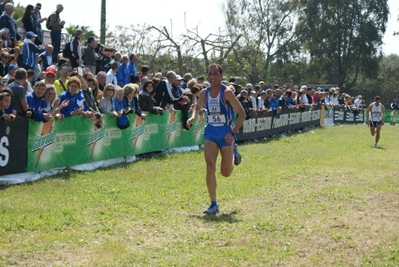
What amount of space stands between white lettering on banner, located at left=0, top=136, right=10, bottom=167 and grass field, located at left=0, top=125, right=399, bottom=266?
1.56 ft

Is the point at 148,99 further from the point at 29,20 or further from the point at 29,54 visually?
the point at 29,20

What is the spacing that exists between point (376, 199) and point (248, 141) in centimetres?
1274

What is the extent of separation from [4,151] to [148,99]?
229 inches

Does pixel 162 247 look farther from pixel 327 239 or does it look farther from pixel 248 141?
pixel 248 141

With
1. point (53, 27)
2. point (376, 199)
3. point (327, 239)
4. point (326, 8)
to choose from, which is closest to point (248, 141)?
point (53, 27)

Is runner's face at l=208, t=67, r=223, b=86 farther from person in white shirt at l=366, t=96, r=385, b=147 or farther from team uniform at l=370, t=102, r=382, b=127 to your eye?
team uniform at l=370, t=102, r=382, b=127

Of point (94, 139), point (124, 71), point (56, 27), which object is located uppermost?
point (56, 27)

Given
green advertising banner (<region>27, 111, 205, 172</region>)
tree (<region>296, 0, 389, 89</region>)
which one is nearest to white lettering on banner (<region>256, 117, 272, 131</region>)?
green advertising banner (<region>27, 111, 205, 172</region>)

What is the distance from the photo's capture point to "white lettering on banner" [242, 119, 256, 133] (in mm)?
23266

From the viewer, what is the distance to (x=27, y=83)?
13.4 metres

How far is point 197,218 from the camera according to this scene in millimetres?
9242

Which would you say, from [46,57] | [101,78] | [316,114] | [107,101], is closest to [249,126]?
[46,57]

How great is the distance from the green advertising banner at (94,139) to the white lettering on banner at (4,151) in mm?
647

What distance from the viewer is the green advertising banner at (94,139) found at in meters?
12.5
